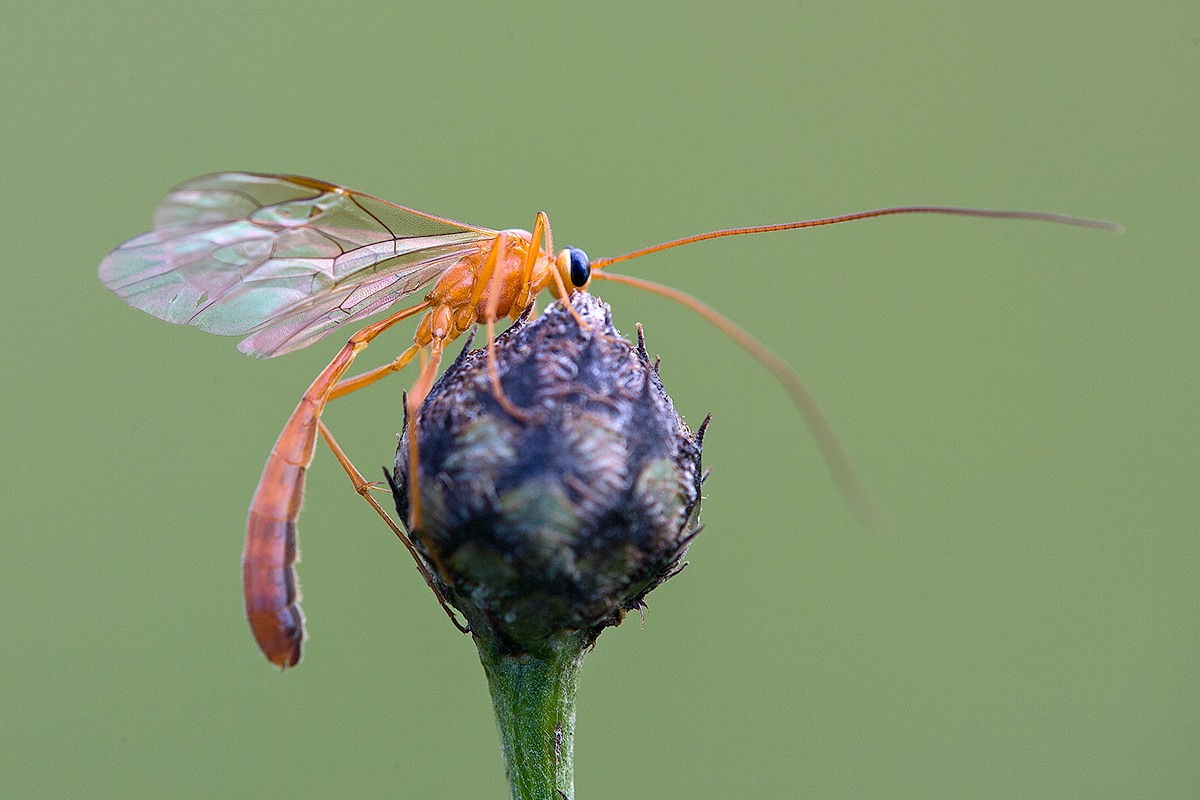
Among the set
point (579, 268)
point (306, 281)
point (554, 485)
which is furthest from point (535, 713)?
point (306, 281)

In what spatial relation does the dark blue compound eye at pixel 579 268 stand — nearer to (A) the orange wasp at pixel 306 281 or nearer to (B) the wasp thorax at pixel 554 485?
(A) the orange wasp at pixel 306 281

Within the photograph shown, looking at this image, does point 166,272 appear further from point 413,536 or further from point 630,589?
point 630,589

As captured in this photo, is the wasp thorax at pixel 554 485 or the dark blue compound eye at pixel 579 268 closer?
the wasp thorax at pixel 554 485

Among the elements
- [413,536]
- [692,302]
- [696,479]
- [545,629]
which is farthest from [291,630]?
[692,302]

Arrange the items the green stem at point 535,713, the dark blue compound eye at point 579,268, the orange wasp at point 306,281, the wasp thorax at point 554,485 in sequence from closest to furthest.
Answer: the wasp thorax at point 554,485
the green stem at point 535,713
the orange wasp at point 306,281
the dark blue compound eye at point 579,268

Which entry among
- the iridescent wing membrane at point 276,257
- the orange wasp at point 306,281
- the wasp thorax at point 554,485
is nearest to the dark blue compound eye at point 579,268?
the orange wasp at point 306,281

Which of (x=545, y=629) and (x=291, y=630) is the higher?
(x=291, y=630)

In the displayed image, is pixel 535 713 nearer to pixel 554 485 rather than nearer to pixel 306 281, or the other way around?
pixel 554 485

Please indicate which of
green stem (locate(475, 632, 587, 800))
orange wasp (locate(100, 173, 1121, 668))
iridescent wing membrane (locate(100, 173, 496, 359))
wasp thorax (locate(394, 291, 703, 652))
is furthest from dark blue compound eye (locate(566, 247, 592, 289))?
green stem (locate(475, 632, 587, 800))
